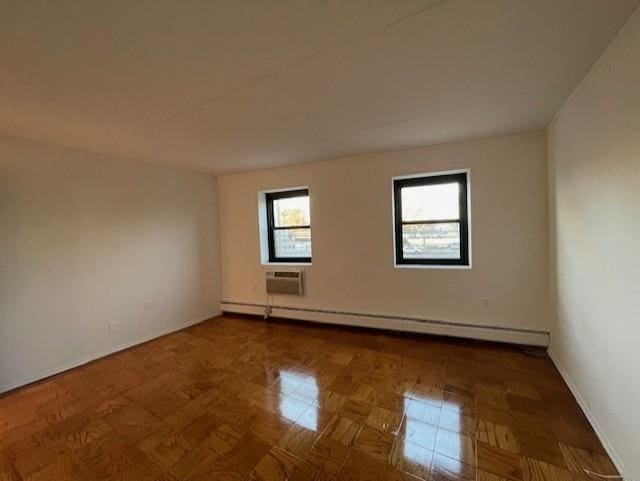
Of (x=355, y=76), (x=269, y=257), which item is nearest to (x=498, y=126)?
(x=355, y=76)

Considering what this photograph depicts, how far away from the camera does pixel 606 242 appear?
156cm

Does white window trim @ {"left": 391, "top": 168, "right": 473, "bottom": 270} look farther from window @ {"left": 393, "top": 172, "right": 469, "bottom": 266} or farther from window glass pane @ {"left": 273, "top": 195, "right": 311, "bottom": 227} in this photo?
window glass pane @ {"left": 273, "top": 195, "right": 311, "bottom": 227}

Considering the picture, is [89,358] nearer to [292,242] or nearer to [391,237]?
[292,242]

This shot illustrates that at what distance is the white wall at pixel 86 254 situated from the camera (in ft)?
8.35

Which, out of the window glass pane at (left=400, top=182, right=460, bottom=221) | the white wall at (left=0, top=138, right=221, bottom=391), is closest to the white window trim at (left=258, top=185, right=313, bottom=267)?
the white wall at (left=0, top=138, right=221, bottom=391)

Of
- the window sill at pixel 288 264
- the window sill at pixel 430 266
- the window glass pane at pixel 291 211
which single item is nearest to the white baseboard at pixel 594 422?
the window sill at pixel 430 266

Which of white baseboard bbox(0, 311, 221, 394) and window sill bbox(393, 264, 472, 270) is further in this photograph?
window sill bbox(393, 264, 472, 270)

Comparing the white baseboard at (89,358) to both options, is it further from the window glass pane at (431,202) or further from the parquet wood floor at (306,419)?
the window glass pane at (431,202)

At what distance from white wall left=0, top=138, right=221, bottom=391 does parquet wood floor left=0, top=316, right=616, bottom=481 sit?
415mm

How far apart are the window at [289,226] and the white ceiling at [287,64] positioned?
1673mm

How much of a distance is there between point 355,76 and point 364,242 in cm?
217

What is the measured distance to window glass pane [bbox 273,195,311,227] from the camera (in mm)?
4215

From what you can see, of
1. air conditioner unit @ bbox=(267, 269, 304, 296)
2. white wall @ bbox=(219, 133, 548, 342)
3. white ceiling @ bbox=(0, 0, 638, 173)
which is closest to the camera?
white ceiling @ bbox=(0, 0, 638, 173)

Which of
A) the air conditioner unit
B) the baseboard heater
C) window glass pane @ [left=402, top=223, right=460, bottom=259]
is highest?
window glass pane @ [left=402, top=223, right=460, bottom=259]
